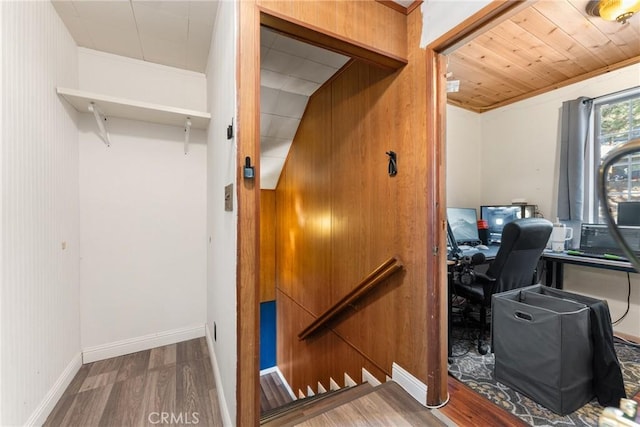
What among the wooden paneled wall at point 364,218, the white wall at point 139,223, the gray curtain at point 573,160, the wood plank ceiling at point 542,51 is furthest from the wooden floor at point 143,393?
the gray curtain at point 573,160

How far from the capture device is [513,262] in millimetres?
2133

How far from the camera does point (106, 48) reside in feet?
7.48

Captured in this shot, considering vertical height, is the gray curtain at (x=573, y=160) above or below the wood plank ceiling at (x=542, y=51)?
below

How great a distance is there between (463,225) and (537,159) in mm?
1205

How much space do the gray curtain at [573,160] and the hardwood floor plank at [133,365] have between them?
4.30m

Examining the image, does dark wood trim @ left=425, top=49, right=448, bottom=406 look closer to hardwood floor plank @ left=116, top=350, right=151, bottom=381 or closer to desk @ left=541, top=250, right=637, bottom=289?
desk @ left=541, top=250, right=637, bottom=289

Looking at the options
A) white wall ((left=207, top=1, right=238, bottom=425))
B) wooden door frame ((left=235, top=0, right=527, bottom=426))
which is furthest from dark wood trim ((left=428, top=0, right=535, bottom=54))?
white wall ((left=207, top=1, right=238, bottom=425))

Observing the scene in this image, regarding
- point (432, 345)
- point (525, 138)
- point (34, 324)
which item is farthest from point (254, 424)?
point (525, 138)

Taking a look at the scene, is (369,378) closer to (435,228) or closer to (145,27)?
(435,228)

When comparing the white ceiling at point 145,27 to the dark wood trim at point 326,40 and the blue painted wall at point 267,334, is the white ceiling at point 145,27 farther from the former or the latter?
the blue painted wall at point 267,334

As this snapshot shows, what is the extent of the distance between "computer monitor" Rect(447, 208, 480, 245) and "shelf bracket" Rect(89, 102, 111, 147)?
342cm

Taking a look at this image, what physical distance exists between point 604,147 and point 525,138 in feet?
2.31

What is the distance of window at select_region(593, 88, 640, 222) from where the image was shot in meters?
2.59

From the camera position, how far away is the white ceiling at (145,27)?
1.83m
